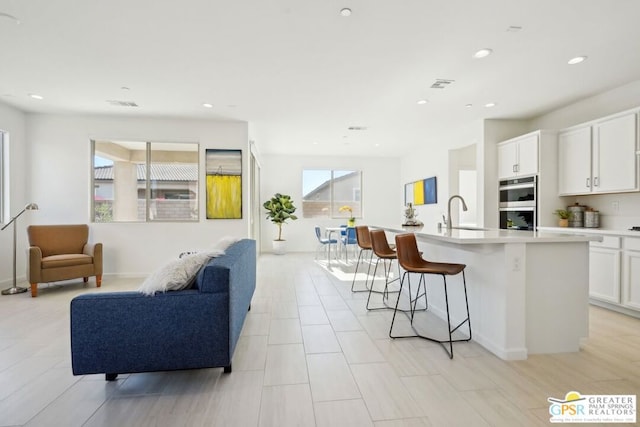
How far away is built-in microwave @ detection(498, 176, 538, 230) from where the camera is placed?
4617 millimetres

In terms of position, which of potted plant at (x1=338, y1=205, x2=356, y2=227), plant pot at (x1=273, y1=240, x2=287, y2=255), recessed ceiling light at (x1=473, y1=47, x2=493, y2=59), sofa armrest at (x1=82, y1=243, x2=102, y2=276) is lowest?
plant pot at (x1=273, y1=240, x2=287, y2=255)

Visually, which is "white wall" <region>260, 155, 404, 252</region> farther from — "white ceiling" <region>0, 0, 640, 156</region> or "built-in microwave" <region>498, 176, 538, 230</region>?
"built-in microwave" <region>498, 176, 538, 230</region>

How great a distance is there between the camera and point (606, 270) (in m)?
3.46

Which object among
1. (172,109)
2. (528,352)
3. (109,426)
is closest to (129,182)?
(172,109)

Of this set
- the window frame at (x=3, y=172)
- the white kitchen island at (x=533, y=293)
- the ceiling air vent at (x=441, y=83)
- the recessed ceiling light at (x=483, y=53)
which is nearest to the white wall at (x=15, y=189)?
the window frame at (x=3, y=172)

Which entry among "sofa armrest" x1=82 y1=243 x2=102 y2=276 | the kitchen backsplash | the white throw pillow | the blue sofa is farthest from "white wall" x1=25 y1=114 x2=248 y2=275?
the kitchen backsplash

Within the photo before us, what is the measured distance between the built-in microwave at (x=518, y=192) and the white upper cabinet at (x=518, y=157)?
111 mm

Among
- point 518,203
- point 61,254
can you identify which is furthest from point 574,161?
point 61,254

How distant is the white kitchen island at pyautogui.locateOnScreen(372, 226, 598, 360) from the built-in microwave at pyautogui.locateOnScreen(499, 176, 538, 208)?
2.58m

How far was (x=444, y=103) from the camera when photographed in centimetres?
453

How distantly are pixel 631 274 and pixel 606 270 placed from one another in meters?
0.26

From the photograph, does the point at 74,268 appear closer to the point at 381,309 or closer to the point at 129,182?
the point at 129,182

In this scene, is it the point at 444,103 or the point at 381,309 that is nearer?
the point at 381,309

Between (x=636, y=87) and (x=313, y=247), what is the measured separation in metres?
6.81
